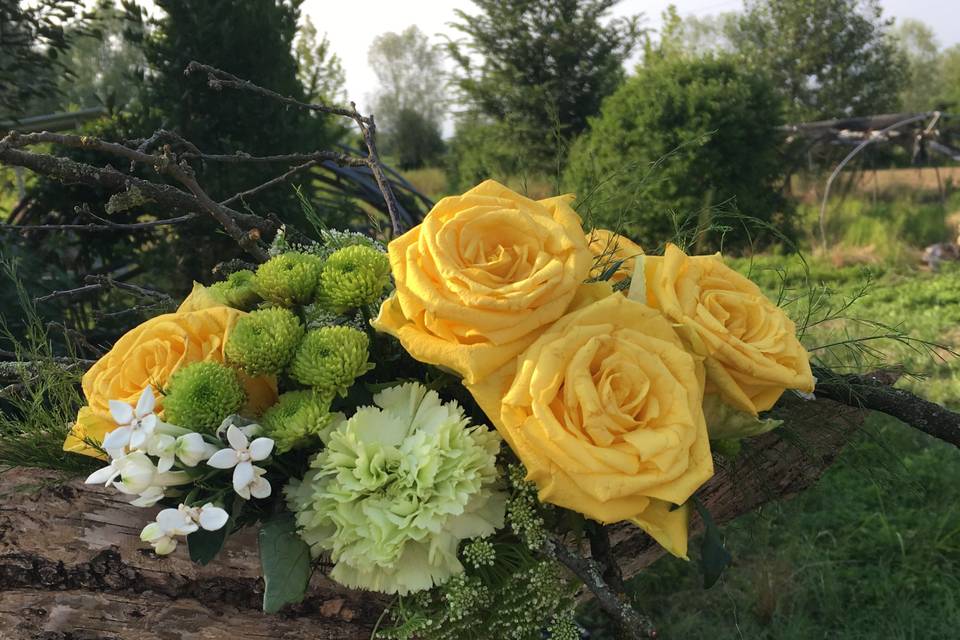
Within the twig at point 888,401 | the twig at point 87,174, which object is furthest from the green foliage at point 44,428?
the twig at point 888,401

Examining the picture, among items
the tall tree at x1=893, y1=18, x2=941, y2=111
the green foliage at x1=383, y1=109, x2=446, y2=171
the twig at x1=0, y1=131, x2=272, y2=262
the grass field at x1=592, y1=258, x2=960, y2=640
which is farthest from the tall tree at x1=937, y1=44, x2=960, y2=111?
the twig at x1=0, y1=131, x2=272, y2=262

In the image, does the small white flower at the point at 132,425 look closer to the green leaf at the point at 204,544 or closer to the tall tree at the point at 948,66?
the green leaf at the point at 204,544

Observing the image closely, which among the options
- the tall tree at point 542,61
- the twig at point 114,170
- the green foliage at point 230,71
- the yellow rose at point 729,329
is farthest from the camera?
the tall tree at point 542,61

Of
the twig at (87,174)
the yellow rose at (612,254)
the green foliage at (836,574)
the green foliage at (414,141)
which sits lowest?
the green foliage at (836,574)

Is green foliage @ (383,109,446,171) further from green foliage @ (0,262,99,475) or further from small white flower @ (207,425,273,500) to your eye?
small white flower @ (207,425,273,500)

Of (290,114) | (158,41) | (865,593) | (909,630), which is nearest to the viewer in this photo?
(909,630)

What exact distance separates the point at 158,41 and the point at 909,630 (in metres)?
3.63

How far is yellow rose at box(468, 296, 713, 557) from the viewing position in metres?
0.79

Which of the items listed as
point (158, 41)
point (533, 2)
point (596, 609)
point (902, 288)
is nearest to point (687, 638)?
point (596, 609)

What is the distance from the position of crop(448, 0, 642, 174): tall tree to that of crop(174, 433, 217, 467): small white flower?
10.2 metres

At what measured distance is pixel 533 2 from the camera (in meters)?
11.0

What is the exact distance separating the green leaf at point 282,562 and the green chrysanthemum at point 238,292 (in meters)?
0.35

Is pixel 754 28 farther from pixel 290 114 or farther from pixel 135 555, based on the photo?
pixel 135 555

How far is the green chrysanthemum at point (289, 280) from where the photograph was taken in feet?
3.33
